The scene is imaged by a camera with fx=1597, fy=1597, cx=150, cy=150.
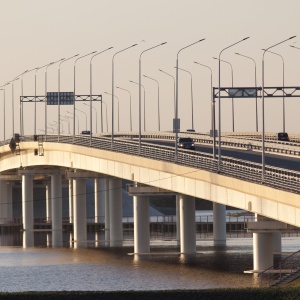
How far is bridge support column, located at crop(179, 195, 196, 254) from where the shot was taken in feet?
412

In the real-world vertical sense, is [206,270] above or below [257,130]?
below

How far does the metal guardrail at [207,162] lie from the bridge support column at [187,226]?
562 centimetres

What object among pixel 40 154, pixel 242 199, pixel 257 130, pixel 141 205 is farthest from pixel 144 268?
pixel 257 130

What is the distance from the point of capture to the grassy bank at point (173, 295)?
68562 millimetres

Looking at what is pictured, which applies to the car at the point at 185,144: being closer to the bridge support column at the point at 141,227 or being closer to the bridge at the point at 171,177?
the bridge at the point at 171,177

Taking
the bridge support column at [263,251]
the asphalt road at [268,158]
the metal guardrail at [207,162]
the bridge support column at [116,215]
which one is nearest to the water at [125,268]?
the bridge support column at [263,251]

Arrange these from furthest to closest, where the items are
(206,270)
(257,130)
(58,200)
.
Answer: (257,130) → (58,200) → (206,270)

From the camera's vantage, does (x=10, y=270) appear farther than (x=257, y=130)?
No

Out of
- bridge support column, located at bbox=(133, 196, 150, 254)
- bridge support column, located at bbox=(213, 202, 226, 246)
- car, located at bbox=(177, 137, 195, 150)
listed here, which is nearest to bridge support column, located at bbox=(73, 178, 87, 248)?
bridge support column, located at bbox=(213, 202, 226, 246)

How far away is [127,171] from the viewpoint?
12519 cm

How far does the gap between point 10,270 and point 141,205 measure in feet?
75.0

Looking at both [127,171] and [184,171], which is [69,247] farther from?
[184,171]

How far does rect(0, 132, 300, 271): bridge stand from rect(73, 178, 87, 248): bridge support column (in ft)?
0.28

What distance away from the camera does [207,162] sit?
106000 mm
